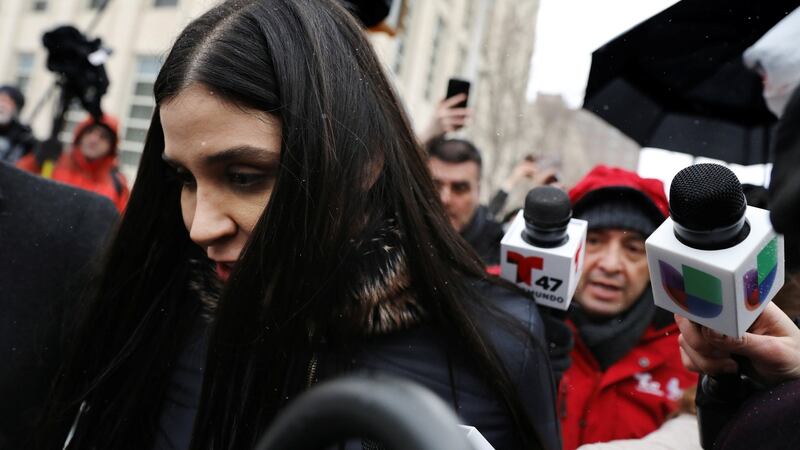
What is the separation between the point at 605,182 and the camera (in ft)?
6.22

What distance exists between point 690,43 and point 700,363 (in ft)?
2.78

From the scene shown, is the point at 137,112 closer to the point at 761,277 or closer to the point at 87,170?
the point at 87,170

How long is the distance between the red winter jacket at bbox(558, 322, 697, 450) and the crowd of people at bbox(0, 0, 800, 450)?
338mm

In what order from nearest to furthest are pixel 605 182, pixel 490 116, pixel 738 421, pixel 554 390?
pixel 738 421 < pixel 554 390 < pixel 605 182 < pixel 490 116

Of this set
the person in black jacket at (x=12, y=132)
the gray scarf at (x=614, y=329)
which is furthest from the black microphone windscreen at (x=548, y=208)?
the person in black jacket at (x=12, y=132)

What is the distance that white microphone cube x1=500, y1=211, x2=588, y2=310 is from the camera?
1336mm

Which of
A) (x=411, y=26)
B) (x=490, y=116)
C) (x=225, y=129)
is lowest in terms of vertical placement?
(x=490, y=116)

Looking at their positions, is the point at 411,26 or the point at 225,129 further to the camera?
the point at 411,26

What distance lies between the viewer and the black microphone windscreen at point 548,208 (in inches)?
52.2

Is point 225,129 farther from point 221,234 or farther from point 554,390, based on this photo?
point 554,390

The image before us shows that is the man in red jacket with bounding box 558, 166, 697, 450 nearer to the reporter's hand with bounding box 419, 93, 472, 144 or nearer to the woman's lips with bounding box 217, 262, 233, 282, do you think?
the reporter's hand with bounding box 419, 93, 472, 144

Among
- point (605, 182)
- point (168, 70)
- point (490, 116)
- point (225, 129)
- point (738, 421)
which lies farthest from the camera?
point (490, 116)

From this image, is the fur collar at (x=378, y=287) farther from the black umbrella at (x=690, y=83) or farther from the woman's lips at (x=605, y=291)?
the woman's lips at (x=605, y=291)

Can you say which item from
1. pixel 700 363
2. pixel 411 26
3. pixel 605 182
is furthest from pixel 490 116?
pixel 700 363
